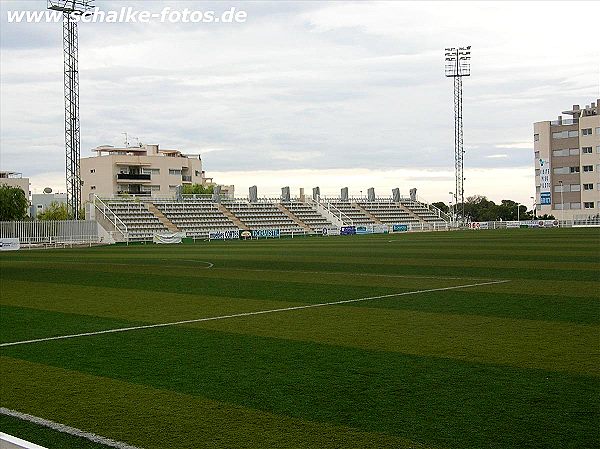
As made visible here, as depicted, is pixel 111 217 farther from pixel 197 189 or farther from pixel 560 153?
pixel 560 153

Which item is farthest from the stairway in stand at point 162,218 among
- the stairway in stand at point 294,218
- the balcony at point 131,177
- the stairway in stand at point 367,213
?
the balcony at point 131,177

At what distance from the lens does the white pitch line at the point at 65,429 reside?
6172mm

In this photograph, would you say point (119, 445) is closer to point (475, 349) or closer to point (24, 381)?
point (24, 381)

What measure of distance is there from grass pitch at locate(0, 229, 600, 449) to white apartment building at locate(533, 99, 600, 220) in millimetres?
92140

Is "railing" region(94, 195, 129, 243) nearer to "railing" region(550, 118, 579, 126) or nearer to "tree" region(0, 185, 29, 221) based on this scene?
"tree" region(0, 185, 29, 221)

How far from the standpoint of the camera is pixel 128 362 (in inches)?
376

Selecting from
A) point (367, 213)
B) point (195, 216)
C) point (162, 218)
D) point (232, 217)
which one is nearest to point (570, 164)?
point (367, 213)

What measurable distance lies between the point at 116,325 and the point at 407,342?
16.4 feet

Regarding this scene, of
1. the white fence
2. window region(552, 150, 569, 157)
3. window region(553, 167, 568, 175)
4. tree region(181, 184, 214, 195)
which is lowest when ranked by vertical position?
the white fence

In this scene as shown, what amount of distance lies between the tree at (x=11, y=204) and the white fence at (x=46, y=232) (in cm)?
1496

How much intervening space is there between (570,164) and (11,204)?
238ft

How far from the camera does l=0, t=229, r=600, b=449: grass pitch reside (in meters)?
6.41

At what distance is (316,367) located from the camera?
29.2 feet

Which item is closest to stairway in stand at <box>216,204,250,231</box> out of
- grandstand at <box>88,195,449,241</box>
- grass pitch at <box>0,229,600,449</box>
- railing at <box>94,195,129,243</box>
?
grandstand at <box>88,195,449,241</box>
